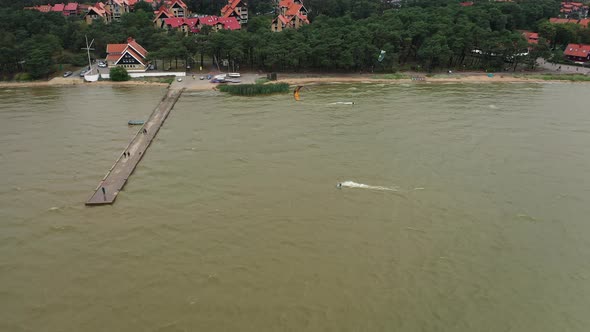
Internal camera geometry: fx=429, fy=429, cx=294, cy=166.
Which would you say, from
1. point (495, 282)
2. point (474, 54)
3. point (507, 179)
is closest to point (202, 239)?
point (495, 282)

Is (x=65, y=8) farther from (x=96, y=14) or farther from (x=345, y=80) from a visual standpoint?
(x=345, y=80)

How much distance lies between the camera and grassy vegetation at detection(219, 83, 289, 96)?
46969 millimetres

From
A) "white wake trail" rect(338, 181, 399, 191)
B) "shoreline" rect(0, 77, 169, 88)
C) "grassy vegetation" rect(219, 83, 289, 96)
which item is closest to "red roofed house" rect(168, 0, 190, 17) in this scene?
"shoreline" rect(0, 77, 169, 88)

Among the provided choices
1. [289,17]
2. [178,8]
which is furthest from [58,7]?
[289,17]

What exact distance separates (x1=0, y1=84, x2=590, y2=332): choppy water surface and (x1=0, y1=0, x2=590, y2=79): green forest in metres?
17.4

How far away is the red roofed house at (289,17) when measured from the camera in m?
73.4

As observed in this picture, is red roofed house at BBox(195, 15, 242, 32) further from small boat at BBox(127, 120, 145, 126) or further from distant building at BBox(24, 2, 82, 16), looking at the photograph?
small boat at BBox(127, 120, 145, 126)

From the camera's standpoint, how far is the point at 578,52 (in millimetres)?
Result: 64000

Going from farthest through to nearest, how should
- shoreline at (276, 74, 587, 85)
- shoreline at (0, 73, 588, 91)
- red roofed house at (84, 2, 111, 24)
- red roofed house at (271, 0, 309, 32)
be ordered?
1. red roofed house at (84, 2, 111, 24)
2. red roofed house at (271, 0, 309, 32)
3. shoreline at (276, 74, 587, 85)
4. shoreline at (0, 73, 588, 91)

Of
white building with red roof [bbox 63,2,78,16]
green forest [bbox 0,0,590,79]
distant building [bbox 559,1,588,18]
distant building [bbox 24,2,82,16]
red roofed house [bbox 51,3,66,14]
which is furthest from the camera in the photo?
distant building [bbox 559,1,588,18]

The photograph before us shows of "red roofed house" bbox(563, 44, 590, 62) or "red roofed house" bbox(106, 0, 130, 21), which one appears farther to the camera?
"red roofed house" bbox(106, 0, 130, 21)

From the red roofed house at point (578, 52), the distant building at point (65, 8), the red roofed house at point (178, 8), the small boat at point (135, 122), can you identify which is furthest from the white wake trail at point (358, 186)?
the distant building at point (65, 8)

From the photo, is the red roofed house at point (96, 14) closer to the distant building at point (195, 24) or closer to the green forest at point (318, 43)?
the green forest at point (318, 43)

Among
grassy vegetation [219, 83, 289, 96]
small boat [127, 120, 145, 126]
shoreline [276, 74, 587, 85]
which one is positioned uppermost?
shoreline [276, 74, 587, 85]
